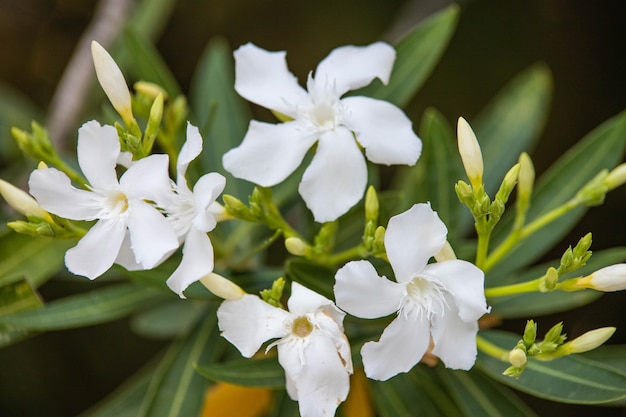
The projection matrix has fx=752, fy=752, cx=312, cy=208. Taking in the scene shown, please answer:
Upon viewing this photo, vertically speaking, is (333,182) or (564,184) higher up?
(333,182)

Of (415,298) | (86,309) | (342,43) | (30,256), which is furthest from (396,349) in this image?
(342,43)

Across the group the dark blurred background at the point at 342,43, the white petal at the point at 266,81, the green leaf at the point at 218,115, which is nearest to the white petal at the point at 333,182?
the white petal at the point at 266,81

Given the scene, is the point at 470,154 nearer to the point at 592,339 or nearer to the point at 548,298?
the point at 592,339

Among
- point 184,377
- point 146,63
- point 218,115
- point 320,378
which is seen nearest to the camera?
point 320,378

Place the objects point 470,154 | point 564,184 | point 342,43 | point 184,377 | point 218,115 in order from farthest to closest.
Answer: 1. point 342,43
2. point 218,115
3. point 564,184
4. point 184,377
5. point 470,154

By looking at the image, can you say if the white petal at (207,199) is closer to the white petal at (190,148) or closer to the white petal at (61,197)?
the white petal at (190,148)

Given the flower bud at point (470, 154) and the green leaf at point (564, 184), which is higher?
the flower bud at point (470, 154)

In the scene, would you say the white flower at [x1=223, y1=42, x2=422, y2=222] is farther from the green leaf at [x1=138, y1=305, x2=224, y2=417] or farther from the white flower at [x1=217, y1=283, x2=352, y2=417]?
the green leaf at [x1=138, y1=305, x2=224, y2=417]
